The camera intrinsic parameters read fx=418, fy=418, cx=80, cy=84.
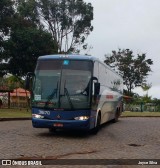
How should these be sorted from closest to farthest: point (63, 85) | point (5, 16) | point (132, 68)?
point (63, 85)
point (5, 16)
point (132, 68)

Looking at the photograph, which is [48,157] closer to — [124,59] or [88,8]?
[88,8]

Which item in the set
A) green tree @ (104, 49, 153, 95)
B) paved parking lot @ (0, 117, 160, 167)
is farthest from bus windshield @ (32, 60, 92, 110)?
green tree @ (104, 49, 153, 95)

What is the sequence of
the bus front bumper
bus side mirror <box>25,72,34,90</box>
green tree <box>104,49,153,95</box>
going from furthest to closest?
green tree <box>104,49,153,95</box> < bus side mirror <box>25,72,34,90</box> < the bus front bumper

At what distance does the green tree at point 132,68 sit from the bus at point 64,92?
50.5 meters

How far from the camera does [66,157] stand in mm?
11047

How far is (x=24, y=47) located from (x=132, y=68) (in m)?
31.0

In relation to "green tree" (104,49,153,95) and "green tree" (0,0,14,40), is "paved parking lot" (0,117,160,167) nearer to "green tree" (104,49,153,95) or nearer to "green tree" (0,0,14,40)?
"green tree" (0,0,14,40)

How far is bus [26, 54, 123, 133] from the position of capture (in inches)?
616

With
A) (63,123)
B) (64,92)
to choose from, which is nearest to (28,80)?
(64,92)

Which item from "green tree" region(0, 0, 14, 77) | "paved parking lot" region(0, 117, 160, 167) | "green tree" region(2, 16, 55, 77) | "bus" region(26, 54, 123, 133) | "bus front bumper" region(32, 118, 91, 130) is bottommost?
"paved parking lot" region(0, 117, 160, 167)

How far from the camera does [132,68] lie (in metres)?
67.4

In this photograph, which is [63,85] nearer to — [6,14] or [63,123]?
[63,123]

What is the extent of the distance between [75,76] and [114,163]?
6.27 m

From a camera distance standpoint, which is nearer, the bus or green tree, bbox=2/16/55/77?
the bus
